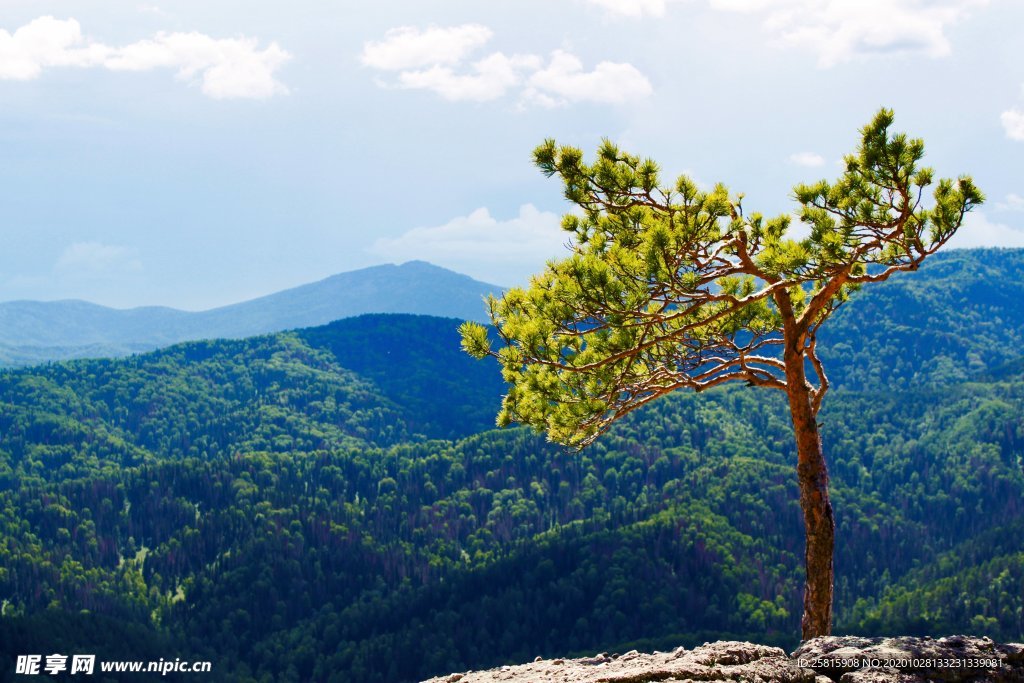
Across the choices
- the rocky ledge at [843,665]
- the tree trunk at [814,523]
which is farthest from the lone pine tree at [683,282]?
the rocky ledge at [843,665]

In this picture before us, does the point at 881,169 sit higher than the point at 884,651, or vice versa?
the point at 881,169

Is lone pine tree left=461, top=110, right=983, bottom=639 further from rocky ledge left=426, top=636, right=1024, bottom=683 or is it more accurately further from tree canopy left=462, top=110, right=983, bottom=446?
rocky ledge left=426, top=636, right=1024, bottom=683

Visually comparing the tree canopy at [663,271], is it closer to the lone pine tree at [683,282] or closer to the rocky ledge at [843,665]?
the lone pine tree at [683,282]

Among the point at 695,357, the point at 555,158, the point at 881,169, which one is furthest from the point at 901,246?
the point at 555,158

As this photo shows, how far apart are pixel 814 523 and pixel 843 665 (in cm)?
493

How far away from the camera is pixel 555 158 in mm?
20391

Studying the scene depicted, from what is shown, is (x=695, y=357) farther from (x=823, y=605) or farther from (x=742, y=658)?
(x=742, y=658)

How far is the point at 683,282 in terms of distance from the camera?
19.8 metres

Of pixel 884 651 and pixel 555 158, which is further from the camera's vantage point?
pixel 555 158

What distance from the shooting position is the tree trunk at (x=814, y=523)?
20.0 metres

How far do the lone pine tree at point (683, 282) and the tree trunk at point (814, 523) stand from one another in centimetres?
3

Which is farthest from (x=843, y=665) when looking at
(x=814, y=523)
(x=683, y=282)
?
(x=683, y=282)

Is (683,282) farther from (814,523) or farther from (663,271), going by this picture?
(814,523)

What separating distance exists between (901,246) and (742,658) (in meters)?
8.90
